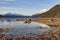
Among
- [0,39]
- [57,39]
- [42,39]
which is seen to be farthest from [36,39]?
[0,39]

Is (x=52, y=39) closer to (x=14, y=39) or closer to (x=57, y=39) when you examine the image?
(x=57, y=39)

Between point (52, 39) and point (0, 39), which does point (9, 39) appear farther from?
point (52, 39)

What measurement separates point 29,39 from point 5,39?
9.36 ft

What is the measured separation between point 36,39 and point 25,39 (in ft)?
4.32

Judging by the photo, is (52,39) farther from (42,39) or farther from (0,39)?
(0,39)

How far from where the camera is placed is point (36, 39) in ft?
78.5

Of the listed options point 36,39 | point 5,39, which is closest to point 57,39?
point 36,39

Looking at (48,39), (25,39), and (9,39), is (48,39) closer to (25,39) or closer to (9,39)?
(25,39)

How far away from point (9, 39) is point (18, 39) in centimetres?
107

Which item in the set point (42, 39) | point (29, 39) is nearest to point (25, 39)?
point (29, 39)

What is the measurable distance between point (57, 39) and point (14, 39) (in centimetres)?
509

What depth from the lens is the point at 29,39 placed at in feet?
78.5

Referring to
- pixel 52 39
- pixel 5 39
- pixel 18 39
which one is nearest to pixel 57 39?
pixel 52 39

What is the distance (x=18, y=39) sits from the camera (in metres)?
23.9
